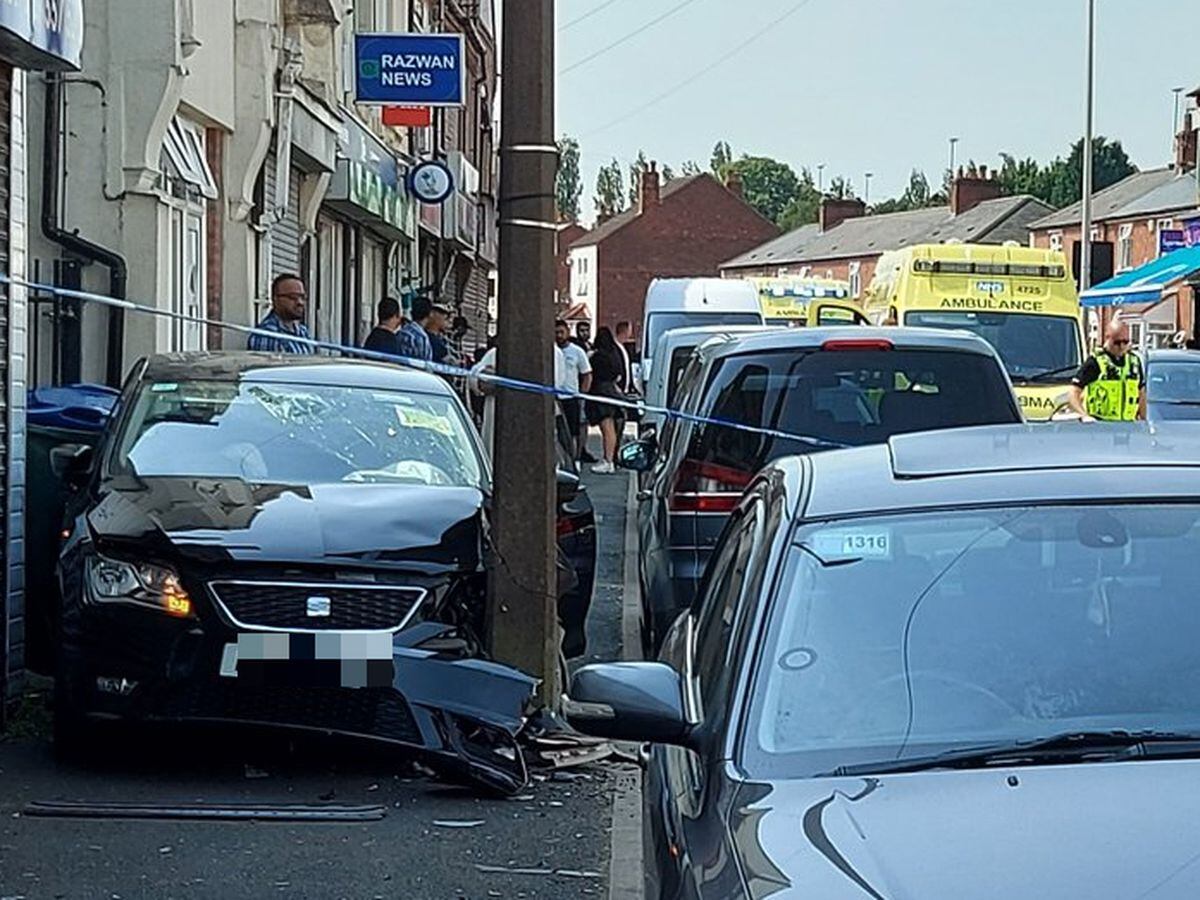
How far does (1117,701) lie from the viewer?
4.08m

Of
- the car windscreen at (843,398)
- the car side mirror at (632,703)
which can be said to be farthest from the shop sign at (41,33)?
the car side mirror at (632,703)

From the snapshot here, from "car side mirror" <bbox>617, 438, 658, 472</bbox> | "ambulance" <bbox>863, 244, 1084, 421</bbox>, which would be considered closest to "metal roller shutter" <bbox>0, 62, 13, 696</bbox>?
"car side mirror" <bbox>617, 438, 658, 472</bbox>

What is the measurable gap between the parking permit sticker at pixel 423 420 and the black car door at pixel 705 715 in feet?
12.6

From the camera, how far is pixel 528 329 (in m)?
8.68

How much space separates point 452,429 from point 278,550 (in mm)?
2083

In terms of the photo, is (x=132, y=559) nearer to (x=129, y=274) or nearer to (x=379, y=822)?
(x=379, y=822)

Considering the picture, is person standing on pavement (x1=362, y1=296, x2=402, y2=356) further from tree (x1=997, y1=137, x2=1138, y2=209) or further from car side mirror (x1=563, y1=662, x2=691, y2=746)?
tree (x1=997, y1=137, x2=1138, y2=209)

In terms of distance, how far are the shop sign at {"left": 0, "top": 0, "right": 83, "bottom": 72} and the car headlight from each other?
2.06 meters

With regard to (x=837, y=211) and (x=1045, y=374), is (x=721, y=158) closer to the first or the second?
(x=837, y=211)

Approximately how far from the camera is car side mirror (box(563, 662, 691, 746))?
4332 millimetres

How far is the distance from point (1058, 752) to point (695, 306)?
93.2 ft

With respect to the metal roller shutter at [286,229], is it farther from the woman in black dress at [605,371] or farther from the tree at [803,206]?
the tree at [803,206]

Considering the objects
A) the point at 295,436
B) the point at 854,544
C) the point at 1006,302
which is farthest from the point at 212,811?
the point at 1006,302

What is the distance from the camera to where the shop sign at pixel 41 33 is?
26.3ft
